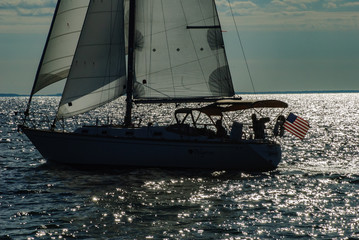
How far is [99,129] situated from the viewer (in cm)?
2950

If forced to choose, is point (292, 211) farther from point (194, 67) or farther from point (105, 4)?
point (105, 4)

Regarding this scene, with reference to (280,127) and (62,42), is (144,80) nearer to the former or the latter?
(62,42)

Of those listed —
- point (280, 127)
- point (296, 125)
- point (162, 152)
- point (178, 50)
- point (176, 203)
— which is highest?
point (178, 50)

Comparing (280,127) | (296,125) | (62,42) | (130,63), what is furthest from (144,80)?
(296,125)

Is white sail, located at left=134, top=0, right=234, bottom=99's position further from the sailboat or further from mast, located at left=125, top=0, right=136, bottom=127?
mast, located at left=125, top=0, right=136, bottom=127

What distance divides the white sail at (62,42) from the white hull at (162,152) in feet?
10.7

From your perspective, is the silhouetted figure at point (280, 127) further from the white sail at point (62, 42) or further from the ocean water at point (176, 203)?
the white sail at point (62, 42)

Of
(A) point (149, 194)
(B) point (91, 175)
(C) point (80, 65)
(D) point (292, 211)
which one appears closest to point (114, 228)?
(A) point (149, 194)

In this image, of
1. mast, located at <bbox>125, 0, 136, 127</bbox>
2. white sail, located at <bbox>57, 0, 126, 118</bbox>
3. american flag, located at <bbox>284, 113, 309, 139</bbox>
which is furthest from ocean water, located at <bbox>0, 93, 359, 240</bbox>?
white sail, located at <bbox>57, 0, 126, 118</bbox>

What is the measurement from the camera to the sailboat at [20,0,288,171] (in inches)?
1148

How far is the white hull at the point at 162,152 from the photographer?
2894cm

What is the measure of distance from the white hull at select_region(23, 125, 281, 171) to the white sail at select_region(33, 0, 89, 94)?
3271 millimetres

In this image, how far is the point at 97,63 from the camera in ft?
97.1

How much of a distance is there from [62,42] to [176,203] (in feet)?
42.5
